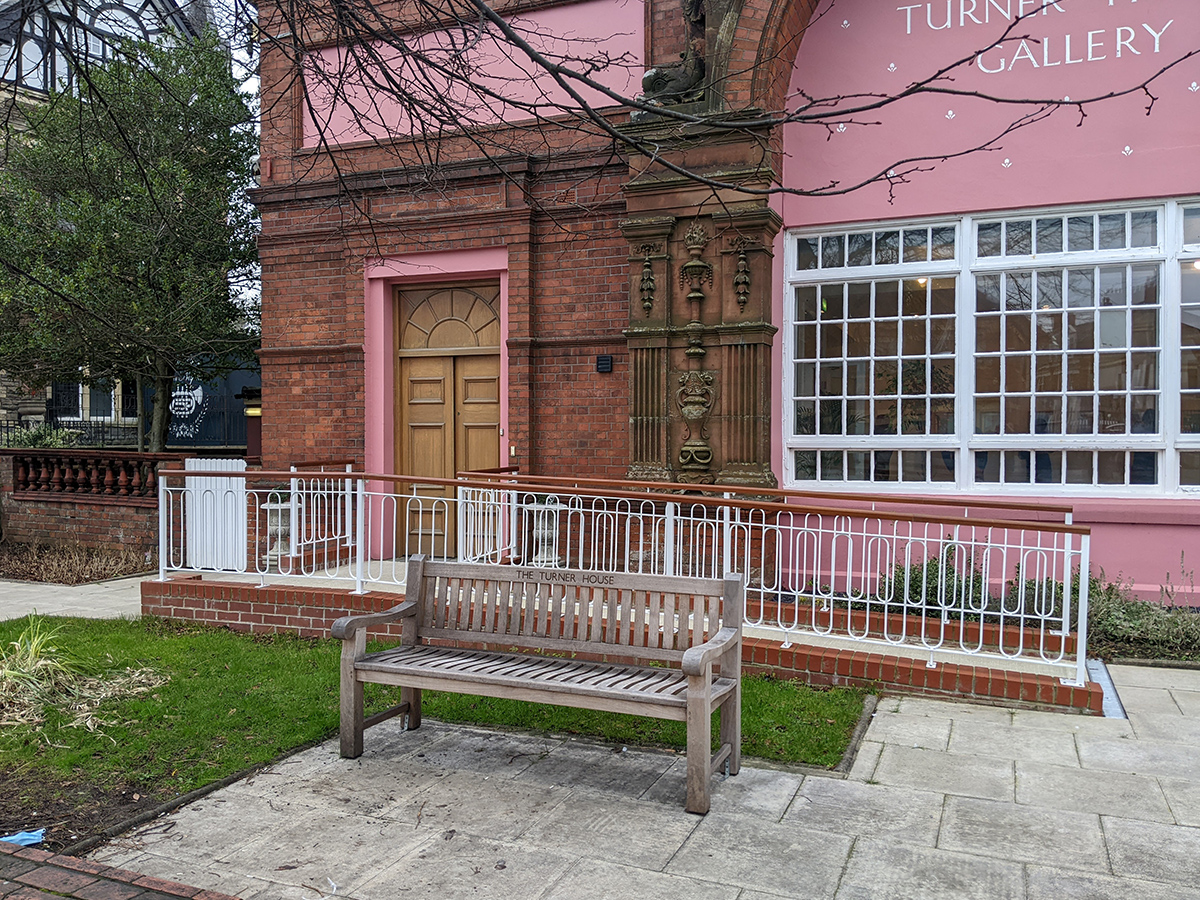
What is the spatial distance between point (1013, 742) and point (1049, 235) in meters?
5.10

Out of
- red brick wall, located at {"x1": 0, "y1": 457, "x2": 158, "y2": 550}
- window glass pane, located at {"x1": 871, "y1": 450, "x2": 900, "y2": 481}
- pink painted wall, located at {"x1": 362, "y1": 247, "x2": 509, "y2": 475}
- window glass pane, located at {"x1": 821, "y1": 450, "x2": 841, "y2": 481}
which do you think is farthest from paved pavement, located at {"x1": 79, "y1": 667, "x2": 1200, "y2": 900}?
Answer: red brick wall, located at {"x1": 0, "y1": 457, "x2": 158, "y2": 550}

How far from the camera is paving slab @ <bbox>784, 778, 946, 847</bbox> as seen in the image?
12.5ft

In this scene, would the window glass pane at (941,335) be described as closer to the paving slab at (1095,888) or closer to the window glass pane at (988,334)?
the window glass pane at (988,334)

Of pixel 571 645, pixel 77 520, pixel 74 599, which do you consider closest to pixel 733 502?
pixel 571 645

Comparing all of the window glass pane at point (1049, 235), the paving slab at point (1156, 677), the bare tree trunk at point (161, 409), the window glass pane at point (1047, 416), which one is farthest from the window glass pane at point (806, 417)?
the bare tree trunk at point (161, 409)

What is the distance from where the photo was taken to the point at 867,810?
4039 mm

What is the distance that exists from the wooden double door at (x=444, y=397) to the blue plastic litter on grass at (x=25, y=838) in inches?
A: 233

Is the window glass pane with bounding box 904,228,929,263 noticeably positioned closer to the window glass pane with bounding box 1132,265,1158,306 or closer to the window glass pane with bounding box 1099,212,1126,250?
the window glass pane with bounding box 1099,212,1126,250

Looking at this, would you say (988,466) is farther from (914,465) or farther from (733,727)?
(733,727)

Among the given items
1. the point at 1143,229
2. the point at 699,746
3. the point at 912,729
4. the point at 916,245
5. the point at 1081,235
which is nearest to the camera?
the point at 699,746

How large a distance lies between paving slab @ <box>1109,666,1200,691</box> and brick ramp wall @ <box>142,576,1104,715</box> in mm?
825

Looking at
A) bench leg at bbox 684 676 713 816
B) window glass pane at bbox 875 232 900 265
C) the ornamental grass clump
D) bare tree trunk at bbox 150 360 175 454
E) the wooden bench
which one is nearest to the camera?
bench leg at bbox 684 676 713 816

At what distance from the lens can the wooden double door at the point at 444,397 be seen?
9727 millimetres

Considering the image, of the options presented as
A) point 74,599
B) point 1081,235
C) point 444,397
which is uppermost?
point 1081,235
